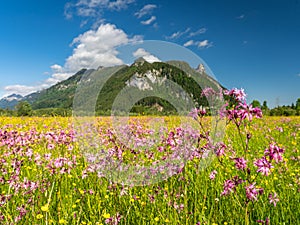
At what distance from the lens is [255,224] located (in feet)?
7.91

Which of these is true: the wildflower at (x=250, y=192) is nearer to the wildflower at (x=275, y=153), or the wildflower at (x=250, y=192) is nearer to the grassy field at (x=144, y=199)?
the grassy field at (x=144, y=199)

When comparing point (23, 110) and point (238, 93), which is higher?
point (23, 110)

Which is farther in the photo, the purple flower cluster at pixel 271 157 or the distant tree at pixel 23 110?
the distant tree at pixel 23 110

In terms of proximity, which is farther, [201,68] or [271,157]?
[201,68]

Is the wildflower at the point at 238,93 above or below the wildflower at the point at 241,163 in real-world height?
above

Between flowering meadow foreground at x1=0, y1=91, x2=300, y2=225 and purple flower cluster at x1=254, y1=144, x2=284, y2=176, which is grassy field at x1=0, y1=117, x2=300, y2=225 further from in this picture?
purple flower cluster at x1=254, y1=144, x2=284, y2=176

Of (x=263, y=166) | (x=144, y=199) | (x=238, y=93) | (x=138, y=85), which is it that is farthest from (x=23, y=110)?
(x=263, y=166)

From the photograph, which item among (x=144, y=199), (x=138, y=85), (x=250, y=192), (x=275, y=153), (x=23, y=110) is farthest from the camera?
(x=23, y=110)

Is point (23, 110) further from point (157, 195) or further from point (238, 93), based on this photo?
point (238, 93)

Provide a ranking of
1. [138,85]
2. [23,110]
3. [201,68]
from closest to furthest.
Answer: [201,68]
[138,85]
[23,110]

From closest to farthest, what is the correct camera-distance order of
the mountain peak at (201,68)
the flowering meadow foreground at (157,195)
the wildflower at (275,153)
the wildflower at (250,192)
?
the wildflower at (275,153)
the wildflower at (250,192)
the flowering meadow foreground at (157,195)
the mountain peak at (201,68)

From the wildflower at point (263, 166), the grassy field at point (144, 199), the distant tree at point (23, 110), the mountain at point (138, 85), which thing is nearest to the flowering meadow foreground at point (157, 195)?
the grassy field at point (144, 199)

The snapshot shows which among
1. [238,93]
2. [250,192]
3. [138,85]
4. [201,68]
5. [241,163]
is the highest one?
[201,68]

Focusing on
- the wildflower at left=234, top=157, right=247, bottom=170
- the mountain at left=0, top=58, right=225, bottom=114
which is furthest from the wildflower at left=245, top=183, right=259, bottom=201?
the mountain at left=0, top=58, right=225, bottom=114
